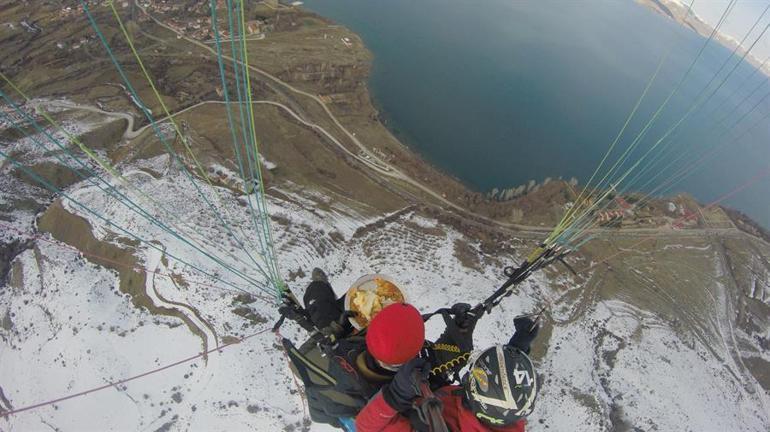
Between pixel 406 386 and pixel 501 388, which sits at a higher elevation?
pixel 501 388

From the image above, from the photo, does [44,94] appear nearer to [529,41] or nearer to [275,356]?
[275,356]

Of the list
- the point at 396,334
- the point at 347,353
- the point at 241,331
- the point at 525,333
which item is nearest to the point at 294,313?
the point at 347,353

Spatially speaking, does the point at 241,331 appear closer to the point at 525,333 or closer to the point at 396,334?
the point at 525,333

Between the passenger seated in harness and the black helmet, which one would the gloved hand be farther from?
the black helmet

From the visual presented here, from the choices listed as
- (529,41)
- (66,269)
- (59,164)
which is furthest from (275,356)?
(529,41)

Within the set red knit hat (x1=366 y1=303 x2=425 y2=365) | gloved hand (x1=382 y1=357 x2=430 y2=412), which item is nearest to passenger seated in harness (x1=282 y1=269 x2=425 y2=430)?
red knit hat (x1=366 y1=303 x2=425 y2=365)

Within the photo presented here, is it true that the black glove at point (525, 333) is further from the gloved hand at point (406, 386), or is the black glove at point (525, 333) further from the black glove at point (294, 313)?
the black glove at point (294, 313)
